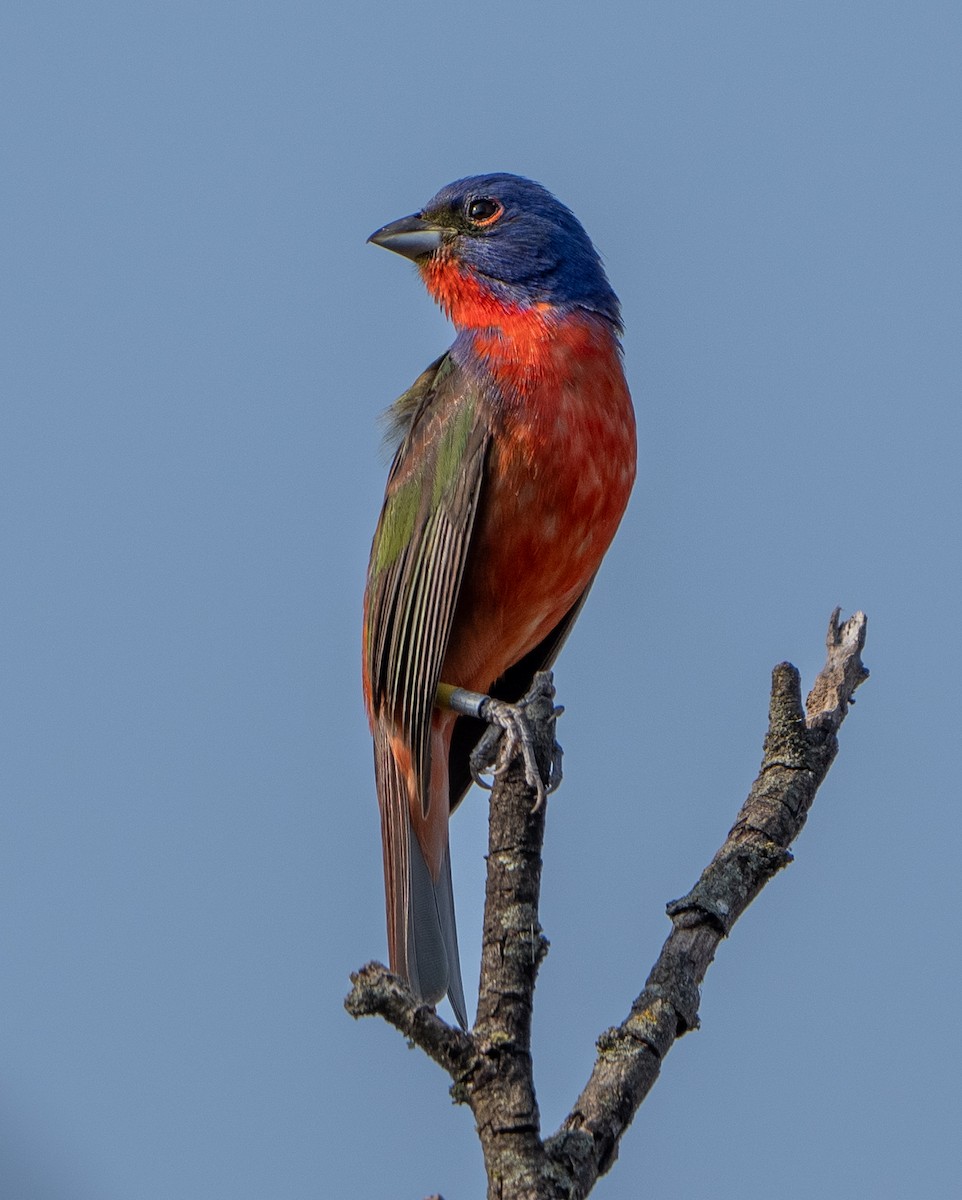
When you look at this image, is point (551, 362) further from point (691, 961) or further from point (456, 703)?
point (691, 961)

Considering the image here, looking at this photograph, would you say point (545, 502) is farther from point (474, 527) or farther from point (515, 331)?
point (515, 331)

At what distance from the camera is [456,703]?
6074 millimetres

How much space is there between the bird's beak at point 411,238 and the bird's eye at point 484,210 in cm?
17

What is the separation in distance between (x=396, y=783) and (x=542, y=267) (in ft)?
8.16

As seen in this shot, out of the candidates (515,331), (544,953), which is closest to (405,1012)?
(544,953)

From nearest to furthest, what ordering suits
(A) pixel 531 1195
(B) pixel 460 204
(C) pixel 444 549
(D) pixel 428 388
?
(A) pixel 531 1195 < (C) pixel 444 549 < (D) pixel 428 388 < (B) pixel 460 204

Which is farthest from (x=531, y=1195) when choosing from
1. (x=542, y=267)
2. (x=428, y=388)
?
(x=542, y=267)

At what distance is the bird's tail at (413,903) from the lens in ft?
19.0

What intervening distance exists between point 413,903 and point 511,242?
3.14 m

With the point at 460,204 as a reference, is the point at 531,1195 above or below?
below

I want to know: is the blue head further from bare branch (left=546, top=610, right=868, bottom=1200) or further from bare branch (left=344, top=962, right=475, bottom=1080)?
bare branch (left=344, top=962, right=475, bottom=1080)

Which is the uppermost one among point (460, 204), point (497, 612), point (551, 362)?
point (460, 204)

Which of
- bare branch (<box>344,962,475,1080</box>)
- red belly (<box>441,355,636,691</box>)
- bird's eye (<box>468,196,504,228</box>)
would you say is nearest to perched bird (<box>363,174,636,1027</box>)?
red belly (<box>441,355,636,691</box>)

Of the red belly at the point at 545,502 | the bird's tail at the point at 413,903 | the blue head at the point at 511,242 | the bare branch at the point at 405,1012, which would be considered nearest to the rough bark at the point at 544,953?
the bare branch at the point at 405,1012
